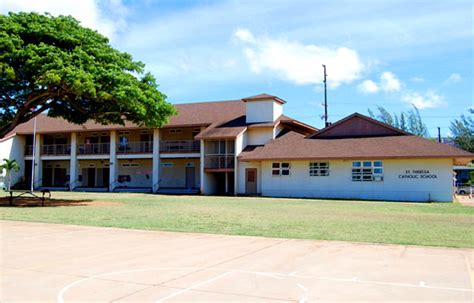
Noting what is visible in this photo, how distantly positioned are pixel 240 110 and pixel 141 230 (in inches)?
1090

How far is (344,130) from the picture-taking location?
33.6 m

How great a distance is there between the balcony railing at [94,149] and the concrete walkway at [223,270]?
30.4 m

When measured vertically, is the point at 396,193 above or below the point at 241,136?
below

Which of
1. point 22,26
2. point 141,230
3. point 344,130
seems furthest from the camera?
point 344,130

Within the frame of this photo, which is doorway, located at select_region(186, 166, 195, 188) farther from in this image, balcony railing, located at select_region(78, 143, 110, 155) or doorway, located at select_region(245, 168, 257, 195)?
balcony railing, located at select_region(78, 143, 110, 155)

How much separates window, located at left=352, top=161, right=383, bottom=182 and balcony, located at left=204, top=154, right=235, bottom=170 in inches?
355

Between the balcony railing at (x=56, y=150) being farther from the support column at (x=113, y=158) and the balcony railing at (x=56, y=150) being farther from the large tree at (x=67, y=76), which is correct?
the large tree at (x=67, y=76)

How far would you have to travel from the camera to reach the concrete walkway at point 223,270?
5.90 m

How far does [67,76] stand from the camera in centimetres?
1933

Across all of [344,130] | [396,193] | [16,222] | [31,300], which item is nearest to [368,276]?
[31,300]

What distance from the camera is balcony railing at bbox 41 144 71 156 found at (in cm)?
4259

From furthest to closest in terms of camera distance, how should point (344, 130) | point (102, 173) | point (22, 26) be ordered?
point (102, 173) → point (344, 130) → point (22, 26)

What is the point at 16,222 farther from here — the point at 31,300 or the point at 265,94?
the point at 265,94

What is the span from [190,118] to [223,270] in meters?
31.6
